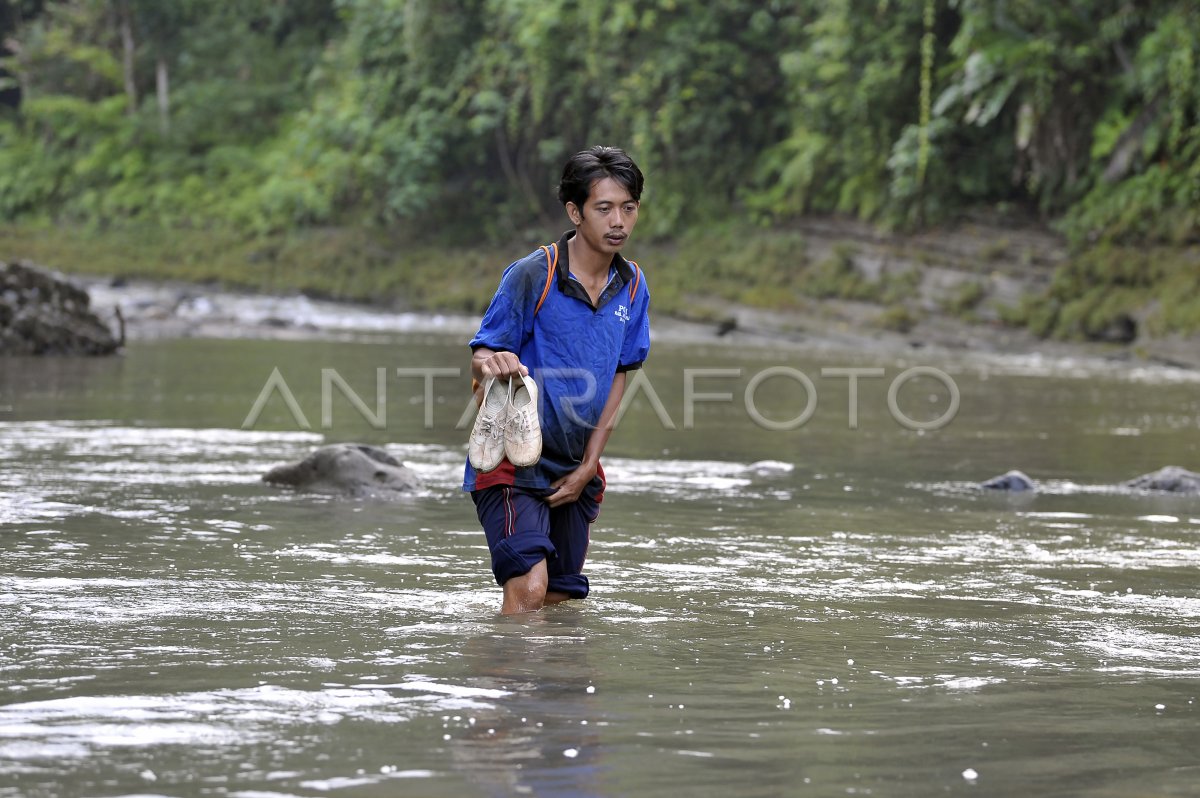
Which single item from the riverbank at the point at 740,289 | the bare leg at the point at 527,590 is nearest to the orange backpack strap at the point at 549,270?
the bare leg at the point at 527,590

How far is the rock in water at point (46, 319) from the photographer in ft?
65.6

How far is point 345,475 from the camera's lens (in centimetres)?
904

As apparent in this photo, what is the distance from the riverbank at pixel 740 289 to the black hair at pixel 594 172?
57.5 feet

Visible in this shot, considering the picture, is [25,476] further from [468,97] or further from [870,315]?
[468,97]

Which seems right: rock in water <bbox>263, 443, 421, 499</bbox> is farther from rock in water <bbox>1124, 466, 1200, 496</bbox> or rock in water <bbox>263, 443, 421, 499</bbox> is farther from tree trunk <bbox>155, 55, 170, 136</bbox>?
tree trunk <bbox>155, 55, 170, 136</bbox>

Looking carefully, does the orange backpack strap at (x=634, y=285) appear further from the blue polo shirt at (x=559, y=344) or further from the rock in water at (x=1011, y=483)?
the rock in water at (x=1011, y=483)

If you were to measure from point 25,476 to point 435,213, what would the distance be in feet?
95.4

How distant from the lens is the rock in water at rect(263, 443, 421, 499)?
9.01 m

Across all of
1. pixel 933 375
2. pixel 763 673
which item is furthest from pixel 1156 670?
pixel 933 375

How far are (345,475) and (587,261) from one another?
3835 millimetres

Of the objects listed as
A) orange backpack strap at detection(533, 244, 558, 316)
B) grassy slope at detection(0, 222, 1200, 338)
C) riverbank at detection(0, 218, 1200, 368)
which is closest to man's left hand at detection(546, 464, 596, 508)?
orange backpack strap at detection(533, 244, 558, 316)

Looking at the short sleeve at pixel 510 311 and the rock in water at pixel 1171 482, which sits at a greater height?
the short sleeve at pixel 510 311

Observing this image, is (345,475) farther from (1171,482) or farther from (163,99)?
(163,99)

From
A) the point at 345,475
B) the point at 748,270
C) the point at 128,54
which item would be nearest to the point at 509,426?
the point at 345,475
